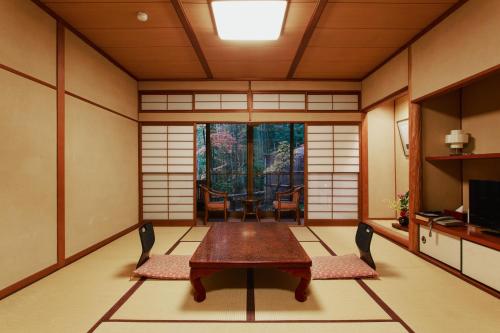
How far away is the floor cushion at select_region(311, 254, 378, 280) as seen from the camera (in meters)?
2.62

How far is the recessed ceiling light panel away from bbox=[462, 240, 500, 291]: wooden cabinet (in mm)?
2936

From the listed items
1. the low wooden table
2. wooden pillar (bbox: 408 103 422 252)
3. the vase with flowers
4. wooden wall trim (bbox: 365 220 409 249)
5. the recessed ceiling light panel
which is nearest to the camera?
the low wooden table

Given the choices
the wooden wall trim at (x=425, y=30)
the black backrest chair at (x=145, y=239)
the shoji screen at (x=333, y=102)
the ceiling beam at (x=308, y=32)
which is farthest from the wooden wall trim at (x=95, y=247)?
the wooden wall trim at (x=425, y=30)

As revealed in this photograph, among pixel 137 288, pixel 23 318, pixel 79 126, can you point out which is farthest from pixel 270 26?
pixel 23 318

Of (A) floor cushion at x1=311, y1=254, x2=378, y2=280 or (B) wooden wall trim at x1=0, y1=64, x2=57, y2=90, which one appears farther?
(A) floor cushion at x1=311, y1=254, x2=378, y2=280

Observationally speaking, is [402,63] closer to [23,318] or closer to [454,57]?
[454,57]

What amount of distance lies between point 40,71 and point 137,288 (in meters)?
2.39

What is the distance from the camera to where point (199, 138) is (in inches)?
262

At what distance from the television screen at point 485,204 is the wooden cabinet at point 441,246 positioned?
32cm

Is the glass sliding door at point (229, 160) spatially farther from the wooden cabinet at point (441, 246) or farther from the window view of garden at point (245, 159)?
the wooden cabinet at point (441, 246)

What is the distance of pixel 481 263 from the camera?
244cm

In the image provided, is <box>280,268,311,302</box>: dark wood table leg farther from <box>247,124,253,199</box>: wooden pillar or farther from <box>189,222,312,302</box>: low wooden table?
<box>247,124,253,199</box>: wooden pillar

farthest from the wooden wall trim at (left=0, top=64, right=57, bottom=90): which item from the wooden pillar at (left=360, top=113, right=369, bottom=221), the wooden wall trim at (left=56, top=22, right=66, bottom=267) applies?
the wooden pillar at (left=360, top=113, right=369, bottom=221)

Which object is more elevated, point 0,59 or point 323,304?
point 0,59
